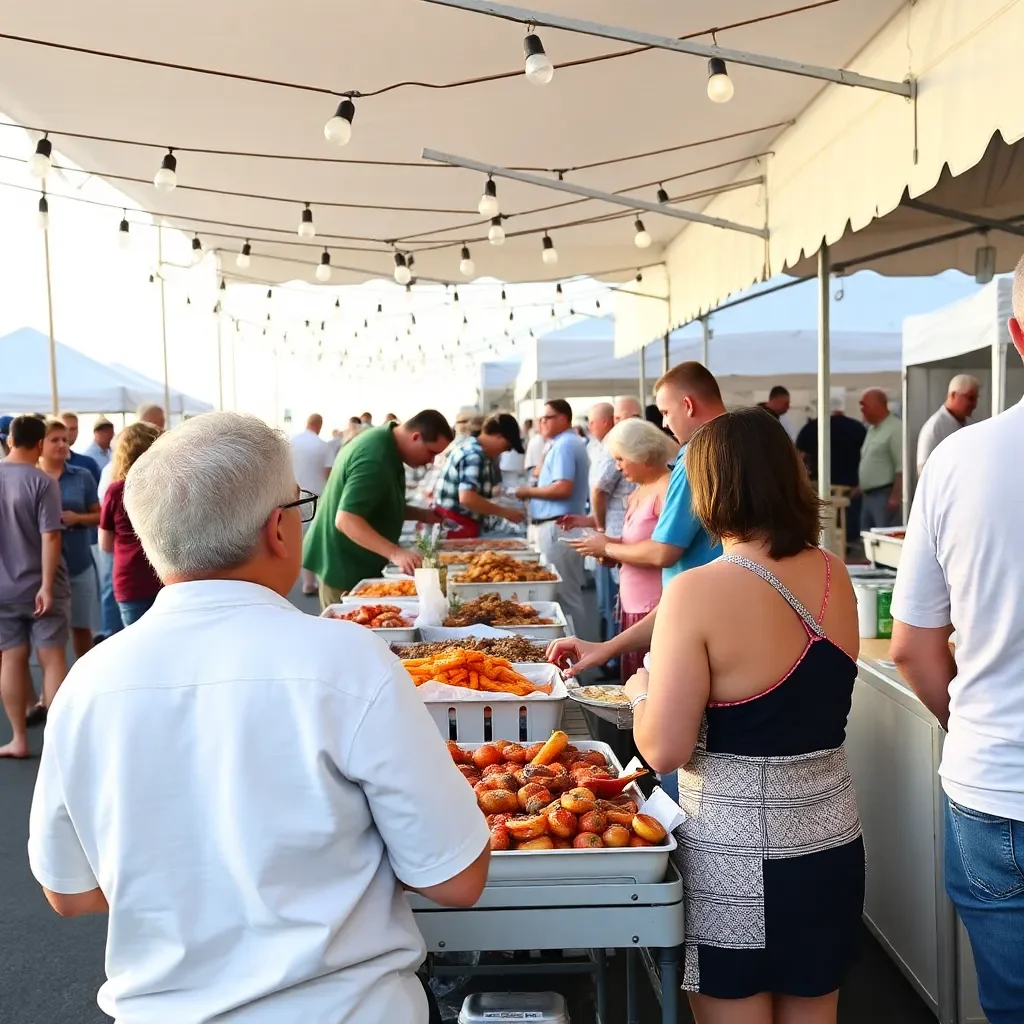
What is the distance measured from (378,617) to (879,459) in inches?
277

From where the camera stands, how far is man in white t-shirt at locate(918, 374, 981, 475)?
21.9 feet

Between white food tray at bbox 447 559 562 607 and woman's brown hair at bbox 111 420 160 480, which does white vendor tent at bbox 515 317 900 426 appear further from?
woman's brown hair at bbox 111 420 160 480

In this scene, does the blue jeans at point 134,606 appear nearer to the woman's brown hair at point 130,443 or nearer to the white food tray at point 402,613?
the woman's brown hair at point 130,443

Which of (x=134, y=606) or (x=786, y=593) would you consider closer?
(x=786, y=593)

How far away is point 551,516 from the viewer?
696 cm

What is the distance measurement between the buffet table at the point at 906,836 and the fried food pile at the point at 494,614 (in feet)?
3.40

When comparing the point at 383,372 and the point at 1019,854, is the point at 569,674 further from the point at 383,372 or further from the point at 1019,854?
the point at 383,372

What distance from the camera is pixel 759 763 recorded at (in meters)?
1.73

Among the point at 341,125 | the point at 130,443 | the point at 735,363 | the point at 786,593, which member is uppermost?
the point at 341,125

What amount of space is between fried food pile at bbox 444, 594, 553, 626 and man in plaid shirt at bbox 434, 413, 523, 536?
220 centimetres

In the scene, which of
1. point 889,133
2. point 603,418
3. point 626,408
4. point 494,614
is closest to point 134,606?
point 494,614

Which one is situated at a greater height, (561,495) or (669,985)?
(561,495)

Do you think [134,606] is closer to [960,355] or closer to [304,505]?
[304,505]

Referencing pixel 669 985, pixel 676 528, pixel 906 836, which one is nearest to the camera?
pixel 669 985
